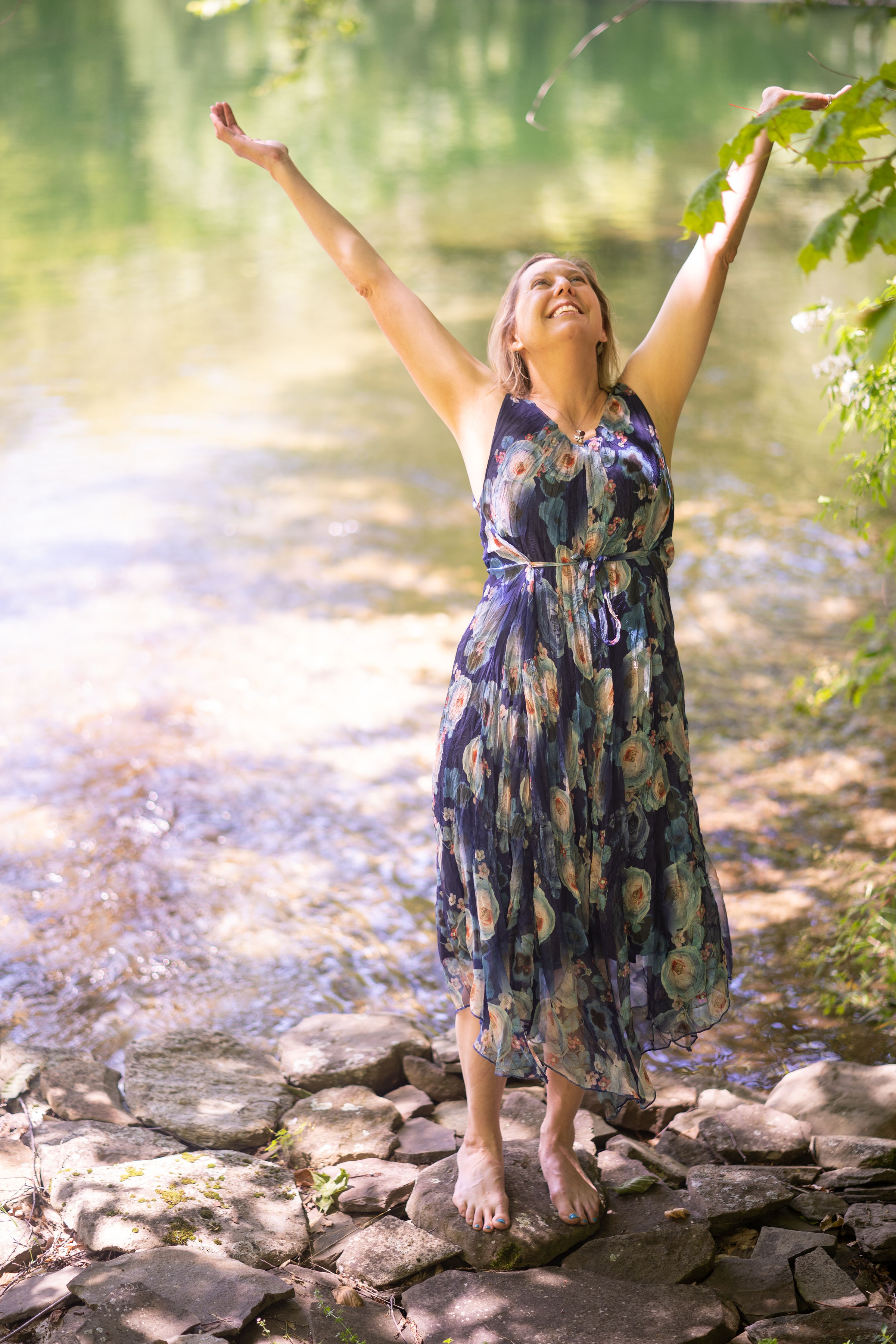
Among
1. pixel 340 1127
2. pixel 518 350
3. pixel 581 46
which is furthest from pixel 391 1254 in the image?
pixel 581 46

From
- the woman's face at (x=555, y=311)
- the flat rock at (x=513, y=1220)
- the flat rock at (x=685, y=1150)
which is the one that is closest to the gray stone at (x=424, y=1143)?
the flat rock at (x=513, y=1220)

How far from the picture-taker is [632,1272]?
2.37m

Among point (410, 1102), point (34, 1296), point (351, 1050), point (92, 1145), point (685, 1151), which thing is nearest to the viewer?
point (34, 1296)

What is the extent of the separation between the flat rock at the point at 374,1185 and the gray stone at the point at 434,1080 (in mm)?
307

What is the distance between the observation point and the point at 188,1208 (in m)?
2.43

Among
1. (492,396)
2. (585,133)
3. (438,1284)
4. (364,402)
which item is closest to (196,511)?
(364,402)

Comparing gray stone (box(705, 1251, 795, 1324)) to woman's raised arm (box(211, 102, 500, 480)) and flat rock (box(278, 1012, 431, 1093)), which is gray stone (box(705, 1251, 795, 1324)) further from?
woman's raised arm (box(211, 102, 500, 480))

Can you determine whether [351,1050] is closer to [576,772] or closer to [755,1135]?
[755,1135]

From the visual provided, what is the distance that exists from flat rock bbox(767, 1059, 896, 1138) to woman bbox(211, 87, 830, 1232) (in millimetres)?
632

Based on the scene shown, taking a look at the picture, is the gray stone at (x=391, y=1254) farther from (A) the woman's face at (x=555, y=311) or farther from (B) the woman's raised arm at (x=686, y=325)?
(A) the woman's face at (x=555, y=311)

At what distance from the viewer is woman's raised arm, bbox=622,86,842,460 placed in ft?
8.24

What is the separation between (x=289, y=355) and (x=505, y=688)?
8043mm

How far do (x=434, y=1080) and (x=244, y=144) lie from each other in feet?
7.20

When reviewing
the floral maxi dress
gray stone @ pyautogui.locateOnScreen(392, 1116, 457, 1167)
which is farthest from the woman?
gray stone @ pyautogui.locateOnScreen(392, 1116, 457, 1167)
